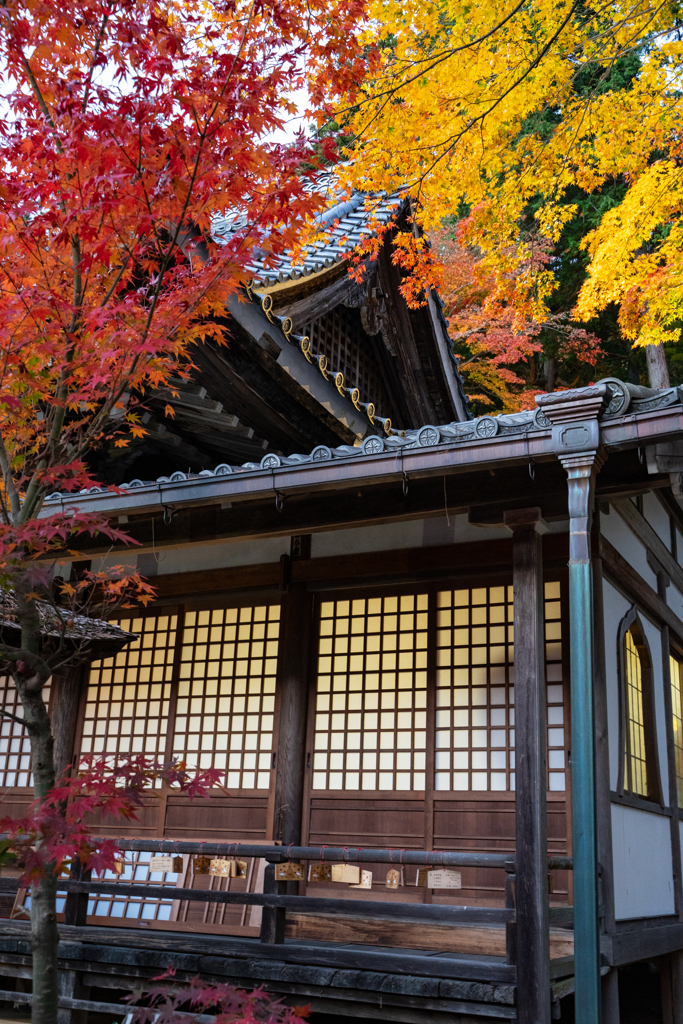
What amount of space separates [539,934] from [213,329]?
4.35 meters

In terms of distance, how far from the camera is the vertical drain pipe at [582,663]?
5.10 metres

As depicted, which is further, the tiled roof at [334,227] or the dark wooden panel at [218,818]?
the tiled roof at [334,227]

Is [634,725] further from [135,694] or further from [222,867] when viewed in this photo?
[135,694]

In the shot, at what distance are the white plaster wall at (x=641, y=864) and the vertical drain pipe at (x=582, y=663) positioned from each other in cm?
220

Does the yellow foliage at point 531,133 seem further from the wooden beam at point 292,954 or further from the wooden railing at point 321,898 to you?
the wooden beam at point 292,954

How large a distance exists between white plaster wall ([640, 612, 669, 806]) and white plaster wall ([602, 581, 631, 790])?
120 cm

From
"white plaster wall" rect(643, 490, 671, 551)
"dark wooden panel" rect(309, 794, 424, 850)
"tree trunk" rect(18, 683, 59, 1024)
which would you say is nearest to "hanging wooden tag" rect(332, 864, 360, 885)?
"dark wooden panel" rect(309, 794, 424, 850)

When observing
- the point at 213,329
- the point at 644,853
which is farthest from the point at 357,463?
the point at 644,853

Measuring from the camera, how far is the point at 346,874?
625 centimetres

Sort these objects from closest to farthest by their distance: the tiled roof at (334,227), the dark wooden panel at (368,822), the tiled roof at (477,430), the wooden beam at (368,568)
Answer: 1. the tiled roof at (477,430)
2. the dark wooden panel at (368,822)
3. the wooden beam at (368,568)
4. the tiled roof at (334,227)

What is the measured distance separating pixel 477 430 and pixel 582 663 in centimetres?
165

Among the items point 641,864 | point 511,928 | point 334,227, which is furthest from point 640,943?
point 334,227

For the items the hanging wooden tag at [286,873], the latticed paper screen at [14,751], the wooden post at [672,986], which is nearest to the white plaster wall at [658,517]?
the wooden post at [672,986]

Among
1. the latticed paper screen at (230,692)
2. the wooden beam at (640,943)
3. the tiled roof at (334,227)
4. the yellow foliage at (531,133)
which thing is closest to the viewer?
the wooden beam at (640,943)
